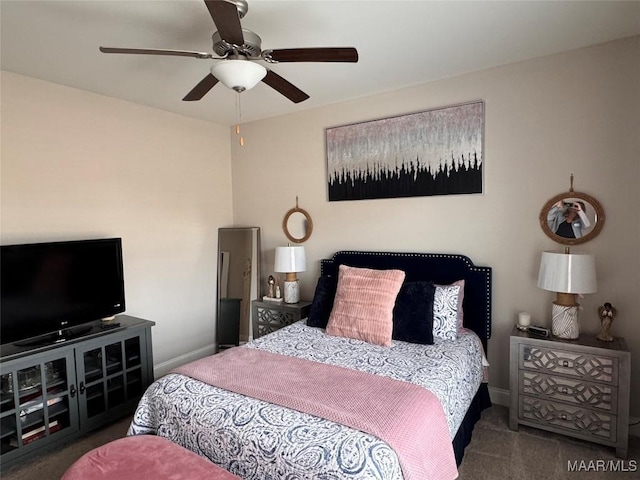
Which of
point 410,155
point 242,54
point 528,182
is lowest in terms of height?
point 528,182

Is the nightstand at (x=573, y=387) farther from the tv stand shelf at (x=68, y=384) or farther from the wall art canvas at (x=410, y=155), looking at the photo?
the tv stand shelf at (x=68, y=384)

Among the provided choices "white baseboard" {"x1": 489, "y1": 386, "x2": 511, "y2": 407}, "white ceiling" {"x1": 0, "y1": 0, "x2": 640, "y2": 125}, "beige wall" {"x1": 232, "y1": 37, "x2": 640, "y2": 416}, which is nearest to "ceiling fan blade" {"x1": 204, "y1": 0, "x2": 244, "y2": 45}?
"white ceiling" {"x1": 0, "y1": 0, "x2": 640, "y2": 125}

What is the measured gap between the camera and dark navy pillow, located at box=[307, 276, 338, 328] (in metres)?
2.99

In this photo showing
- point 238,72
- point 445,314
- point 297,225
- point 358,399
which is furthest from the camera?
point 297,225

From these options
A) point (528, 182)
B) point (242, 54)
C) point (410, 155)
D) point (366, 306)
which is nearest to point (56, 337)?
point (366, 306)

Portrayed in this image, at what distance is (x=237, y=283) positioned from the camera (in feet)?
13.5

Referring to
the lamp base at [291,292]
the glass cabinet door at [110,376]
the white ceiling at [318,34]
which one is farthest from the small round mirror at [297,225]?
the glass cabinet door at [110,376]

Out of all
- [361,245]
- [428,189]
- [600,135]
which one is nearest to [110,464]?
[361,245]

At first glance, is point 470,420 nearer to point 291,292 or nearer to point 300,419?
point 300,419

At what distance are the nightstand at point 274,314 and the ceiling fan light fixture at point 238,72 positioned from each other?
7.18 feet

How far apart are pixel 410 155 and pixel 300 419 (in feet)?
7.73

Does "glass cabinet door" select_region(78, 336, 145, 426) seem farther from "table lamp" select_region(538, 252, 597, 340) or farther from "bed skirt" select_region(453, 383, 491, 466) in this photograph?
"table lamp" select_region(538, 252, 597, 340)

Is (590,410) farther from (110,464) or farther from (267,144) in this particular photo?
(267,144)

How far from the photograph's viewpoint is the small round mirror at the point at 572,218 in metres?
2.49
